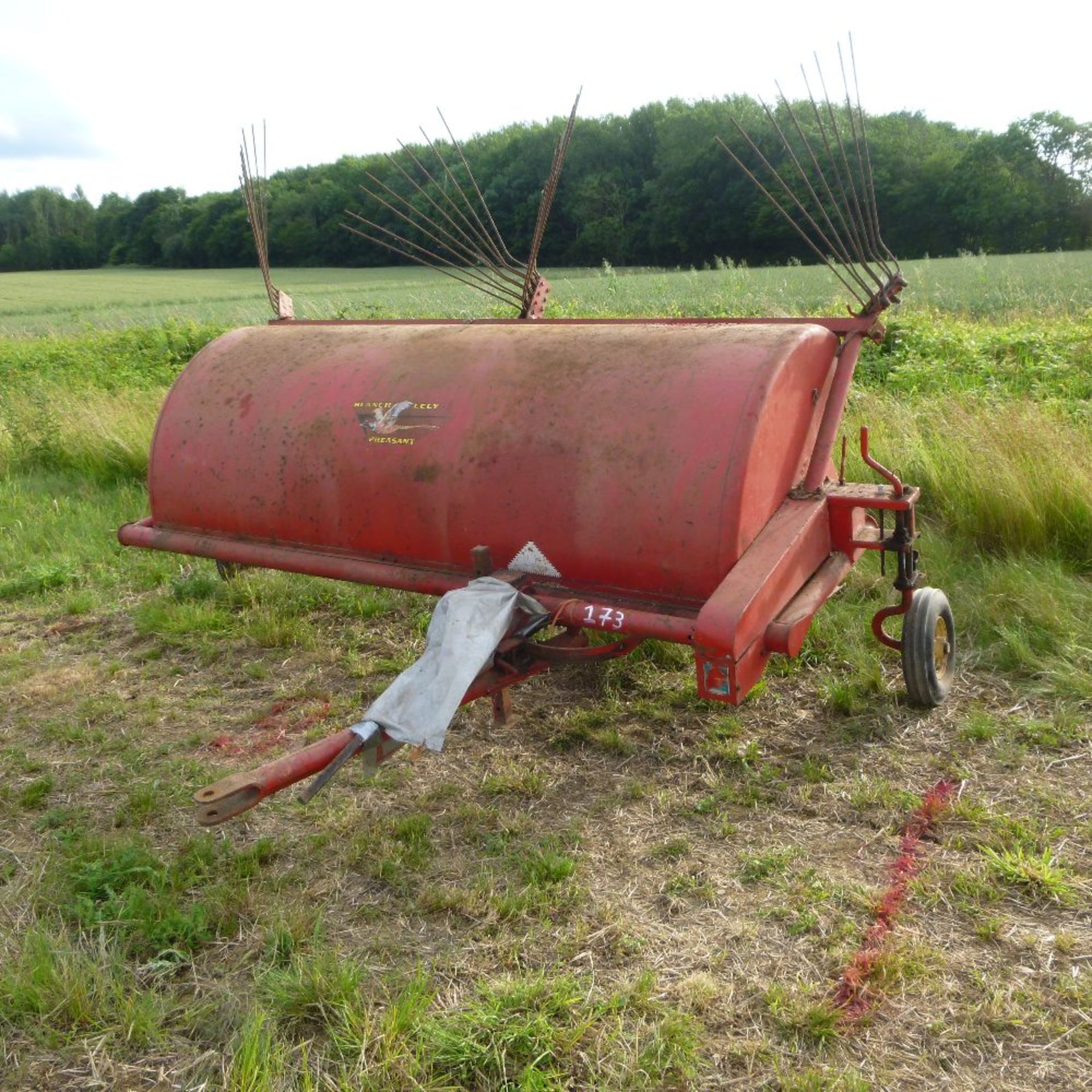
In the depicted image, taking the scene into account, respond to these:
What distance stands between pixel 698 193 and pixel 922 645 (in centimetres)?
2691

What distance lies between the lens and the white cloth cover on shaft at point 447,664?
254 centimetres

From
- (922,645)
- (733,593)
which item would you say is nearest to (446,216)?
(733,593)

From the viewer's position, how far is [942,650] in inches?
153

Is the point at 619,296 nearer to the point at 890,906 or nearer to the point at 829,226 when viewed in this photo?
the point at 829,226

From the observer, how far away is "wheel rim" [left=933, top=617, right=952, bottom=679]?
3834 mm

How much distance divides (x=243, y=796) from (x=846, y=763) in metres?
2.16

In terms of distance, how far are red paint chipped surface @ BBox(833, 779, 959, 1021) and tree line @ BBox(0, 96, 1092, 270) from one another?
67.6 feet

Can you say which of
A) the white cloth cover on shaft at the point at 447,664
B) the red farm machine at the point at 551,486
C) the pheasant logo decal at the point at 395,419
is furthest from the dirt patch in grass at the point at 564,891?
the pheasant logo decal at the point at 395,419

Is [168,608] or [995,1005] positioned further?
[168,608]

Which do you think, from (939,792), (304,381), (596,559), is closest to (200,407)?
(304,381)

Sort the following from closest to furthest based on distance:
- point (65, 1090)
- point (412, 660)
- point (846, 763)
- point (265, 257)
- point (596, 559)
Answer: point (65, 1090) → point (596, 559) → point (846, 763) → point (412, 660) → point (265, 257)

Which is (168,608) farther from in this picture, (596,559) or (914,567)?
(914,567)

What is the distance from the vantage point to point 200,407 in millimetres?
4332

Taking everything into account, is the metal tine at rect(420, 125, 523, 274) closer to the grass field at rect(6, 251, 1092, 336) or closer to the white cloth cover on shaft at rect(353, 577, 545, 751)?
the white cloth cover on shaft at rect(353, 577, 545, 751)
